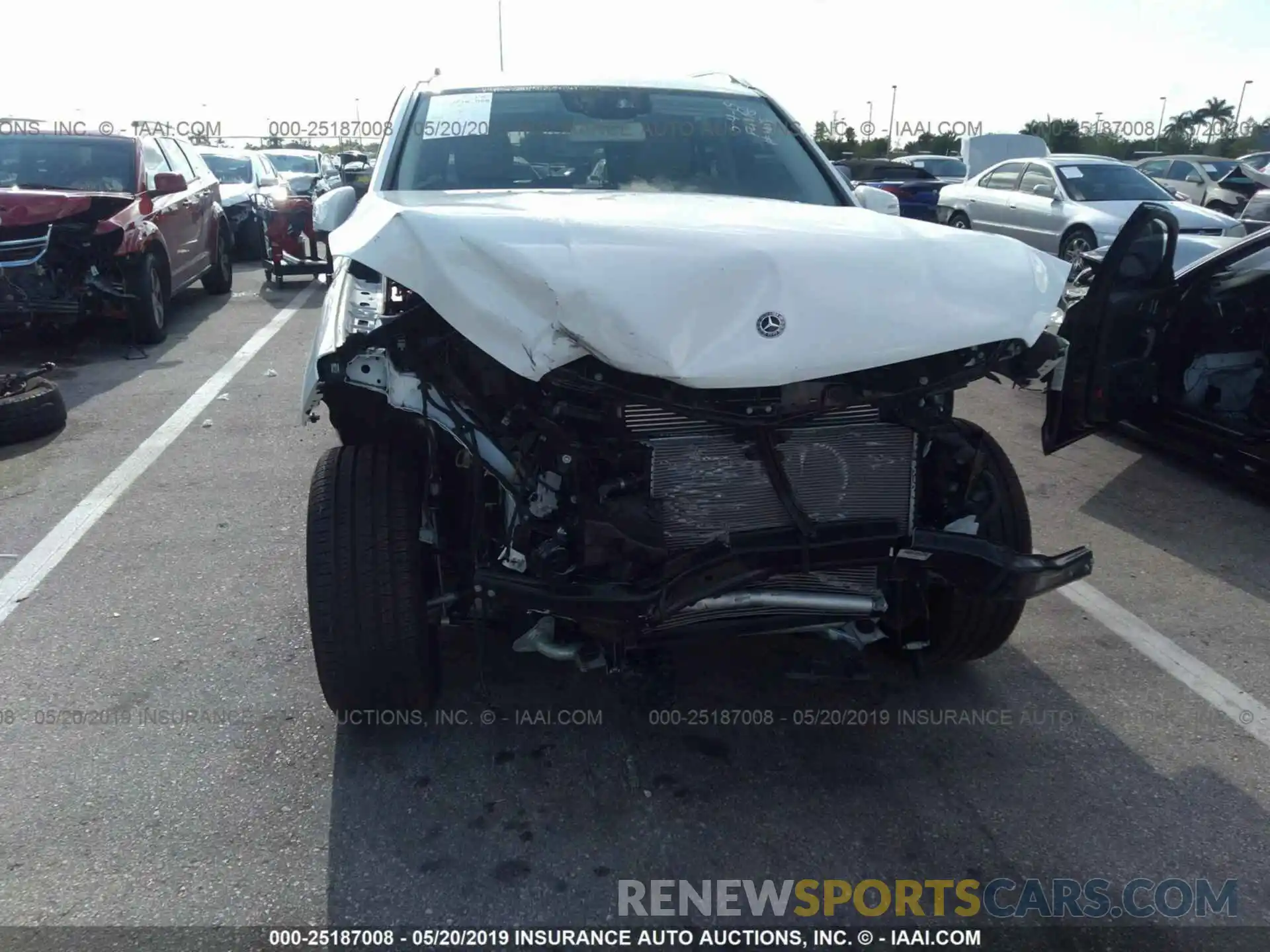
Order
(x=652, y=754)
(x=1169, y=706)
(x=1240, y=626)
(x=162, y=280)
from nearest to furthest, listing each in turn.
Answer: (x=652, y=754) → (x=1169, y=706) → (x=1240, y=626) → (x=162, y=280)

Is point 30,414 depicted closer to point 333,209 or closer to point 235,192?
point 333,209

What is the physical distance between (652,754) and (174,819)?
1368 mm

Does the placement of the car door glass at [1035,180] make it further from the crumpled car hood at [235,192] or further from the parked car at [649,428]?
the parked car at [649,428]

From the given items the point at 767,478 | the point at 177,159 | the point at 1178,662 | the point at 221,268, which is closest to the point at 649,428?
the point at 767,478

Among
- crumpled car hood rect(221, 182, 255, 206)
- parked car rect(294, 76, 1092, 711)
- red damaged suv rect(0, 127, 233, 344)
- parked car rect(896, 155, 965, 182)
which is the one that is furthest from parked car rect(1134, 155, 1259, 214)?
parked car rect(294, 76, 1092, 711)

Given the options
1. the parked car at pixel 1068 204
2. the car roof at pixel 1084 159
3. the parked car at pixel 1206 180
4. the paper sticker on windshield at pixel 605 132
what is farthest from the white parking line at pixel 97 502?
the parked car at pixel 1206 180

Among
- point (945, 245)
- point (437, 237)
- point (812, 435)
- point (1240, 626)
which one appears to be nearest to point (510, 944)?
point (812, 435)

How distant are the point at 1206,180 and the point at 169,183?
18.3 meters

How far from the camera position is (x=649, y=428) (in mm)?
2805

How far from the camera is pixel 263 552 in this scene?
4613mm

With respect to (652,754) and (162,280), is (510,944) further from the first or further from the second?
(162,280)

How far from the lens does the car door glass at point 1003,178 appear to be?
14.0 meters

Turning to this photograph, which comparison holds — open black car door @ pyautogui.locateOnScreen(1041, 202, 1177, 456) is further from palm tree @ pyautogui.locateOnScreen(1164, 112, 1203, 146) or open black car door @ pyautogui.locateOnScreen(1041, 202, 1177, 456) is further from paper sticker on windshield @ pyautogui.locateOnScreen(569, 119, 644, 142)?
palm tree @ pyautogui.locateOnScreen(1164, 112, 1203, 146)

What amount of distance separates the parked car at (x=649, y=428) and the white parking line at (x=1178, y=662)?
36.9 inches
